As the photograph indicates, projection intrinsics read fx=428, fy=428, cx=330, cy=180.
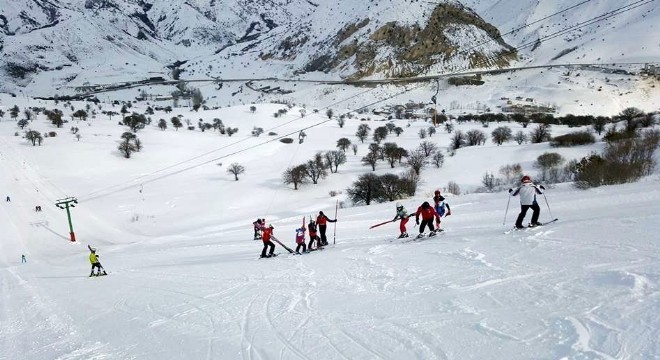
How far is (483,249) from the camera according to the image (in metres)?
11.1

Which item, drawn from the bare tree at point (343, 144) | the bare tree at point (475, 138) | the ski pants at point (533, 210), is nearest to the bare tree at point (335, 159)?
the bare tree at point (343, 144)

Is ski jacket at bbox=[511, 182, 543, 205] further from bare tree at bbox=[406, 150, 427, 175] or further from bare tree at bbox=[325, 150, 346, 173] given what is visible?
bare tree at bbox=[325, 150, 346, 173]

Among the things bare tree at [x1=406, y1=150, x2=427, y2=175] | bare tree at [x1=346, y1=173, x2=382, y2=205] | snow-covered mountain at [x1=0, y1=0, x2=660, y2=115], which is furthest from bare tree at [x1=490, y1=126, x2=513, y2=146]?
snow-covered mountain at [x1=0, y1=0, x2=660, y2=115]

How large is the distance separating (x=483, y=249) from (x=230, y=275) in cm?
725

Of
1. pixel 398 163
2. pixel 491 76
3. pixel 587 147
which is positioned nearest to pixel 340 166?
pixel 398 163

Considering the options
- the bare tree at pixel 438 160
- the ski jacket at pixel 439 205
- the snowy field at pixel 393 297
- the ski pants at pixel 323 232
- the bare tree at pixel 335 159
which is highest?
the bare tree at pixel 335 159

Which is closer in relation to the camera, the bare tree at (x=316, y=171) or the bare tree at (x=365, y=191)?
the bare tree at (x=365, y=191)

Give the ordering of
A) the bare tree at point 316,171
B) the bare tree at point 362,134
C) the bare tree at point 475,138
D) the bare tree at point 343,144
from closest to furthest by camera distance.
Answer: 1. the bare tree at point 316,171
2. the bare tree at point 475,138
3. the bare tree at point 343,144
4. the bare tree at point 362,134

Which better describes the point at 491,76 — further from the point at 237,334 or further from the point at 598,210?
the point at 237,334

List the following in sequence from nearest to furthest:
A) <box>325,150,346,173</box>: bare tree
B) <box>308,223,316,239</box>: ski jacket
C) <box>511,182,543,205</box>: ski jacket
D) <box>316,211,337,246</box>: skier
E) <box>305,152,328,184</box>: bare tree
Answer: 1. <box>511,182,543,205</box>: ski jacket
2. <box>308,223,316,239</box>: ski jacket
3. <box>316,211,337,246</box>: skier
4. <box>305,152,328,184</box>: bare tree
5. <box>325,150,346,173</box>: bare tree

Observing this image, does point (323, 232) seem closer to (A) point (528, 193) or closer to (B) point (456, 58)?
(A) point (528, 193)

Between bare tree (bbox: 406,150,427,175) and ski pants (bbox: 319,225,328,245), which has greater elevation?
bare tree (bbox: 406,150,427,175)

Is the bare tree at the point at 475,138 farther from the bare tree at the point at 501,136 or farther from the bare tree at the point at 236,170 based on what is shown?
the bare tree at the point at 236,170

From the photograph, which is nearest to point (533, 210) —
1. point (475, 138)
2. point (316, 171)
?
point (316, 171)
